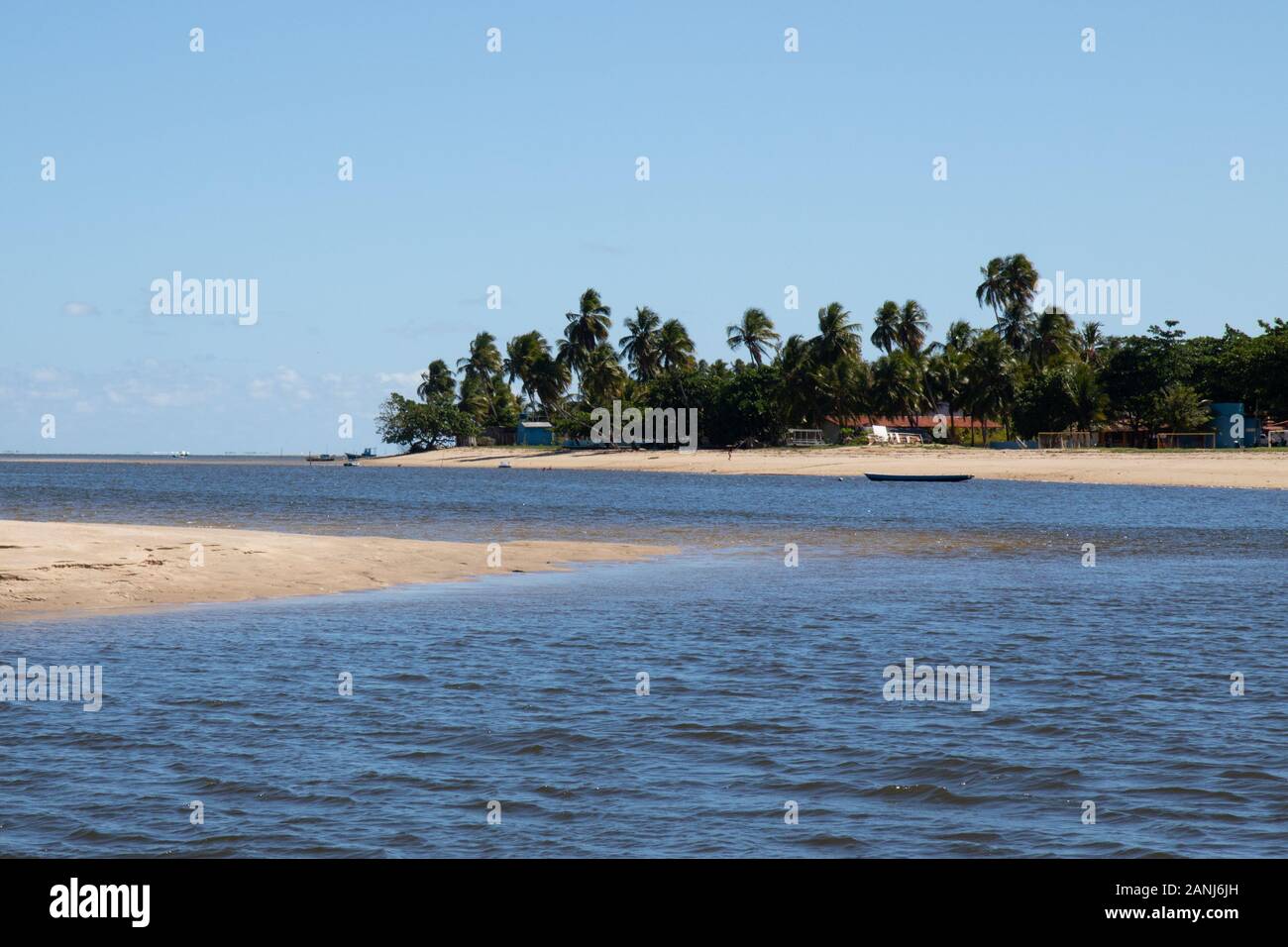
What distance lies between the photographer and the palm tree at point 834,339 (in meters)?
135

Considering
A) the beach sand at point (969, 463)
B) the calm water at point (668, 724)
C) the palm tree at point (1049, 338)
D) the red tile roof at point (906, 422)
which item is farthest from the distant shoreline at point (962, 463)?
the calm water at point (668, 724)

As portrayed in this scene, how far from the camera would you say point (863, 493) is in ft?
248

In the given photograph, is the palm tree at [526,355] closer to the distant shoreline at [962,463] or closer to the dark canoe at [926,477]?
the distant shoreline at [962,463]

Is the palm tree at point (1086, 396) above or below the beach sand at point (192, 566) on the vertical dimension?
above

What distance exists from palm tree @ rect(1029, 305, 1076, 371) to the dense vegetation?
0.47ft

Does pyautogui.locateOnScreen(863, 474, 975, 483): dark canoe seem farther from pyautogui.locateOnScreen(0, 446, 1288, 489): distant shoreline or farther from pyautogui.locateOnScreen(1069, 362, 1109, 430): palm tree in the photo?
pyautogui.locateOnScreen(1069, 362, 1109, 430): palm tree

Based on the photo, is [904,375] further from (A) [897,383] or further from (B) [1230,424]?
(B) [1230,424]

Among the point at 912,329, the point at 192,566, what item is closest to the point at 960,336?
the point at 912,329

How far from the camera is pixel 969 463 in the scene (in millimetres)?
99938

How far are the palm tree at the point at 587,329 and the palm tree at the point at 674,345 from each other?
802cm

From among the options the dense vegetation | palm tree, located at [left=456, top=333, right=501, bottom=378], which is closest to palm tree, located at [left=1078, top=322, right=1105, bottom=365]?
the dense vegetation

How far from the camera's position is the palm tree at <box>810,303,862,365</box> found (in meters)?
135

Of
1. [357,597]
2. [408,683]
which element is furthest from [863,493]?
[408,683]

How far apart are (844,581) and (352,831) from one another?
1895 cm
